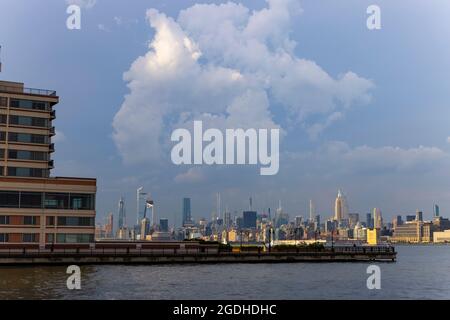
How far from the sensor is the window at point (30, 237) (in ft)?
351

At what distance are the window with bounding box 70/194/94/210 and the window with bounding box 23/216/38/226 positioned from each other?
690 centimetres

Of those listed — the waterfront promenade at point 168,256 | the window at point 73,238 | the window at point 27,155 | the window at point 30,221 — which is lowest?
the waterfront promenade at point 168,256

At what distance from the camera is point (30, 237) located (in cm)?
10738

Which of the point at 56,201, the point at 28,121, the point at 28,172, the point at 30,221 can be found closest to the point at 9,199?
the point at 30,221

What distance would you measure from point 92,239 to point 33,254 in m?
13.0

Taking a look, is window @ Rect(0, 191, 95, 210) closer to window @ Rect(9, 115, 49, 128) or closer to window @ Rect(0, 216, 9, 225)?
window @ Rect(0, 216, 9, 225)

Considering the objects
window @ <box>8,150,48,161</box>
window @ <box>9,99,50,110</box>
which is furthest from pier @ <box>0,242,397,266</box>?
window @ <box>9,99,50,110</box>

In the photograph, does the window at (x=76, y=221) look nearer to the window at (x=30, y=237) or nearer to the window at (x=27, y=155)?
the window at (x=30, y=237)

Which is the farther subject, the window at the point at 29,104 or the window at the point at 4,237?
the window at the point at 29,104

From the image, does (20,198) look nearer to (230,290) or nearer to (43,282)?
(43,282)

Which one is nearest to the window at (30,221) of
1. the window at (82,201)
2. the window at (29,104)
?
the window at (82,201)

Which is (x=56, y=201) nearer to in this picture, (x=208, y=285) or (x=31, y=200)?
(x=31, y=200)

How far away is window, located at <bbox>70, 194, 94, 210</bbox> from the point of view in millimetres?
111125
